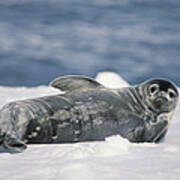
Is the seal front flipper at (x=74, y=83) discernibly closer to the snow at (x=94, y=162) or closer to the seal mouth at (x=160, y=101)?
the seal mouth at (x=160, y=101)

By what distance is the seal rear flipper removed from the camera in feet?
11.4

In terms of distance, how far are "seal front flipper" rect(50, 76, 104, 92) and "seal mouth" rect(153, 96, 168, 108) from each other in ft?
1.81

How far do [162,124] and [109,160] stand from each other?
1575 millimetres

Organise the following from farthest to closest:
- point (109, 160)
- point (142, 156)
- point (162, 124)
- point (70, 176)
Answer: point (162, 124), point (142, 156), point (109, 160), point (70, 176)

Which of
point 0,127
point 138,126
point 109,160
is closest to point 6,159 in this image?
point 0,127

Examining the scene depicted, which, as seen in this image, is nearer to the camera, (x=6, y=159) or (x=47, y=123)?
(x=6, y=159)

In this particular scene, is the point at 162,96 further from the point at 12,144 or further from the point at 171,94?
the point at 12,144

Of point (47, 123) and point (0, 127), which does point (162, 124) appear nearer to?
point (47, 123)

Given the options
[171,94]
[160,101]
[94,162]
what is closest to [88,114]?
[160,101]

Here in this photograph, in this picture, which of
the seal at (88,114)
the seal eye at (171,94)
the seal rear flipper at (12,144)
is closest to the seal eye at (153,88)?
the seal at (88,114)

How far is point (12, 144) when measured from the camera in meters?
3.49

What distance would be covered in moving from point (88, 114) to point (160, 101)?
0.77 metres

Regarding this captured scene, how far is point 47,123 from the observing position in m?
4.08

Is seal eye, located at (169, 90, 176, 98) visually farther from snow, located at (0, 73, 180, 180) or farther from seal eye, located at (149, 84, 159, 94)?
snow, located at (0, 73, 180, 180)
